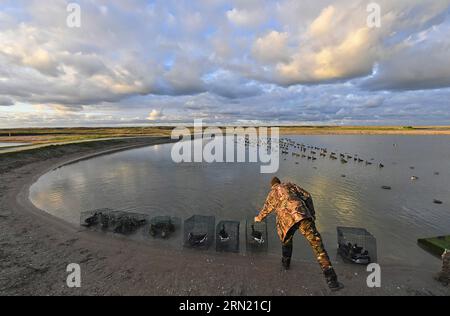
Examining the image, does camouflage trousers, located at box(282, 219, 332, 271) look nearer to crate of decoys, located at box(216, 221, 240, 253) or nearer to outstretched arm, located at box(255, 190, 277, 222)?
outstretched arm, located at box(255, 190, 277, 222)

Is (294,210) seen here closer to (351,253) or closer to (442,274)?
(351,253)

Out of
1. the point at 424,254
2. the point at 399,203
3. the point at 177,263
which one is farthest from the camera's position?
the point at 399,203

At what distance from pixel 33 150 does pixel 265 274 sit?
4551cm

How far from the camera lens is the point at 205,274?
8594 millimetres

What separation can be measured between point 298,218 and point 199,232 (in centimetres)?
560

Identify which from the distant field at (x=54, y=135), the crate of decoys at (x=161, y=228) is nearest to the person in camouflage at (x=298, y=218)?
the crate of decoys at (x=161, y=228)

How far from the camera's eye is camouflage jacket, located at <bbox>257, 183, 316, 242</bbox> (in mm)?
7289

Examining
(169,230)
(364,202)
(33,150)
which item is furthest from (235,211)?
(33,150)

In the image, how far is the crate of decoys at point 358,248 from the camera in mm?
9297

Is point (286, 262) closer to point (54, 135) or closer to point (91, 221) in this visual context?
point (91, 221)

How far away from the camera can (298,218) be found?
284 inches

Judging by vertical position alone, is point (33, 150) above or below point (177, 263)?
above

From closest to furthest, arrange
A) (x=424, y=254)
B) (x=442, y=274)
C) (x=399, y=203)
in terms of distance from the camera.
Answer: (x=442, y=274) < (x=424, y=254) < (x=399, y=203)

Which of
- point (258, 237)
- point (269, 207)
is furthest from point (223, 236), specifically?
point (269, 207)
